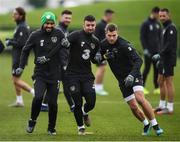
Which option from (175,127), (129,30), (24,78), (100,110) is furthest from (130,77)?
(129,30)

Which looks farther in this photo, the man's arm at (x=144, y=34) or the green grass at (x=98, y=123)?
the man's arm at (x=144, y=34)

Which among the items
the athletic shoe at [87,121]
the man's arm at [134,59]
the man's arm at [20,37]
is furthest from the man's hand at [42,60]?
the man's arm at [20,37]

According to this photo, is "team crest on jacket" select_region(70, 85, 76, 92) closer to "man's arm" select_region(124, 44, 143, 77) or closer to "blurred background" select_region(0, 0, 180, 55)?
"man's arm" select_region(124, 44, 143, 77)

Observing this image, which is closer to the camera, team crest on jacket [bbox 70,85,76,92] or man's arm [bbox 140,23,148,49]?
team crest on jacket [bbox 70,85,76,92]

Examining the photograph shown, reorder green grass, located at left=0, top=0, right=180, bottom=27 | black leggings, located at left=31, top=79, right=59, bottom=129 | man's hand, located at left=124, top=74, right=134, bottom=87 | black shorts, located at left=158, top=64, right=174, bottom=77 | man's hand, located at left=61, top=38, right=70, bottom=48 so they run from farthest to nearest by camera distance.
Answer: green grass, located at left=0, top=0, right=180, bottom=27
black shorts, located at left=158, top=64, right=174, bottom=77
man's hand, located at left=61, top=38, right=70, bottom=48
black leggings, located at left=31, top=79, right=59, bottom=129
man's hand, located at left=124, top=74, right=134, bottom=87

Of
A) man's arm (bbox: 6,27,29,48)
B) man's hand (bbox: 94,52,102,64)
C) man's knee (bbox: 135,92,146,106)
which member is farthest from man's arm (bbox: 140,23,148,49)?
man's knee (bbox: 135,92,146,106)

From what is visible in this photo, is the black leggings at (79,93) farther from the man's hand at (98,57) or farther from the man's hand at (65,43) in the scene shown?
the man's hand at (65,43)

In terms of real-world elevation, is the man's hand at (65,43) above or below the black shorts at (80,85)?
above

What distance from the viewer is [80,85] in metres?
15.5

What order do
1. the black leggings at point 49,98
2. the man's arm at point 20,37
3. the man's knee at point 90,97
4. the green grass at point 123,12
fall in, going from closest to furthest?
the black leggings at point 49,98
the man's knee at point 90,97
the man's arm at point 20,37
the green grass at point 123,12

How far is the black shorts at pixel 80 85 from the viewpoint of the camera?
15375 mm

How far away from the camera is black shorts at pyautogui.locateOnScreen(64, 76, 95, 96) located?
15.4m

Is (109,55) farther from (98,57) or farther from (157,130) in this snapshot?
(157,130)

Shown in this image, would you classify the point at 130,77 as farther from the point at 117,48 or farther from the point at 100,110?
the point at 100,110
